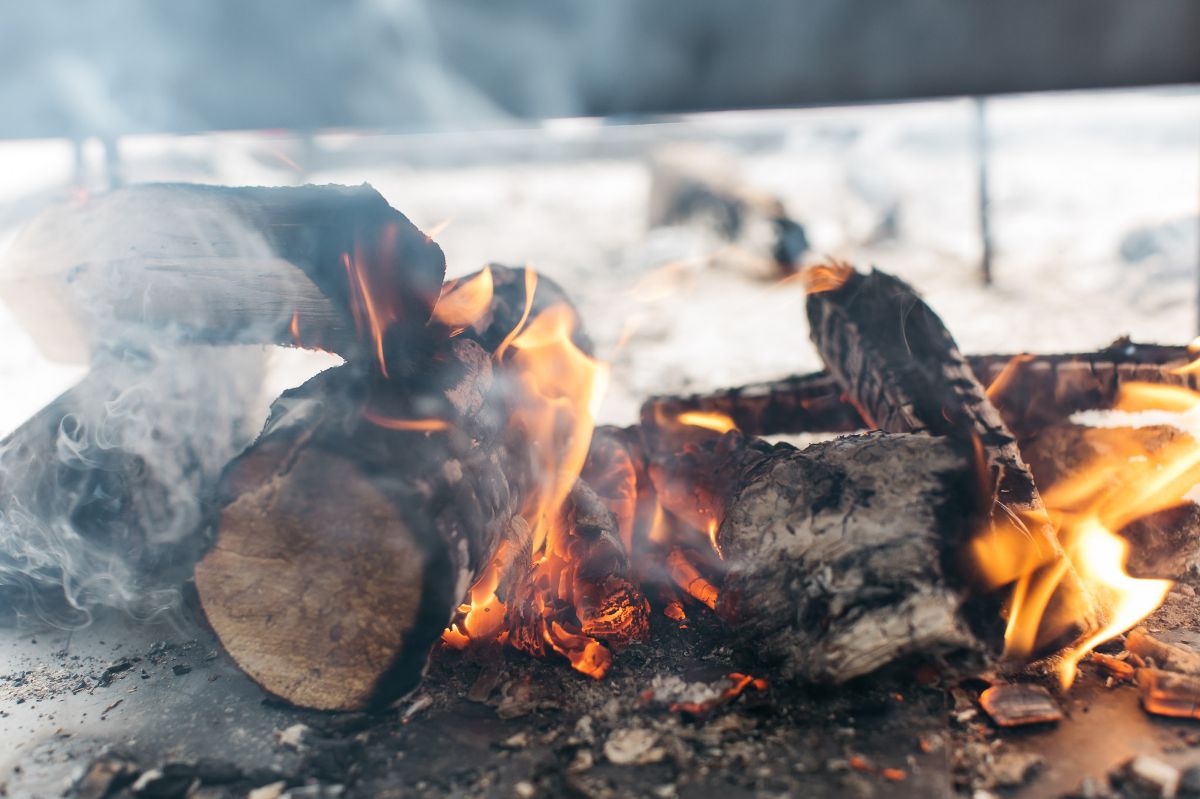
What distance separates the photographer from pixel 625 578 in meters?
2.56

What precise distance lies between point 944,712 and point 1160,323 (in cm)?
554

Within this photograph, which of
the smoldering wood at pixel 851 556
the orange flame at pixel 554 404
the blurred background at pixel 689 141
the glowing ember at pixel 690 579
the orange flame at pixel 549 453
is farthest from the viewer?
the blurred background at pixel 689 141

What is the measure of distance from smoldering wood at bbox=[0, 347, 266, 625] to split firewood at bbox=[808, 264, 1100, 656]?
2.53 m

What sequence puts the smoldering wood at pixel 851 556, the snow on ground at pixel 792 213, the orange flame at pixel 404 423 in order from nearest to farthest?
the smoldering wood at pixel 851 556, the orange flame at pixel 404 423, the snow on ground at pixel 792 213

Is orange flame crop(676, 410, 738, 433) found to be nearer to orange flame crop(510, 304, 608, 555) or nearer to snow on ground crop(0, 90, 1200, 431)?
orange flame crop(510, 304, 608, 555)

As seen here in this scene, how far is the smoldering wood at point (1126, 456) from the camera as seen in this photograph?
2.75 metres

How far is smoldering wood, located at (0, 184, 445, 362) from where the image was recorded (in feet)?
6.99

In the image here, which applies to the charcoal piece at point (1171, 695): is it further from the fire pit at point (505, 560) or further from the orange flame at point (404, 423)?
the orange flame at point (404, 423)

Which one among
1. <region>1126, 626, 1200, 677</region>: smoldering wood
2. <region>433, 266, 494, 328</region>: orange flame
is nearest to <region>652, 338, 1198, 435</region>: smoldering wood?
<region>433, 266, 494, 328</region>: orange flame

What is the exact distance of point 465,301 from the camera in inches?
113

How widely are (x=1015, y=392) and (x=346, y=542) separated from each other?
273cm

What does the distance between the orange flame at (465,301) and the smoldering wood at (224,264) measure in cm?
33

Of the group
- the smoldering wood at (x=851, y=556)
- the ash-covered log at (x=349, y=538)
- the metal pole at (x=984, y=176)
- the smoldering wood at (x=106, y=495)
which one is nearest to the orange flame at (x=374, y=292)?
the ash-covered log at (x=349, y=538)

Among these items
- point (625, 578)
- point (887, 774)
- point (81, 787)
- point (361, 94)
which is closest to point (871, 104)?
point (361, 94)
